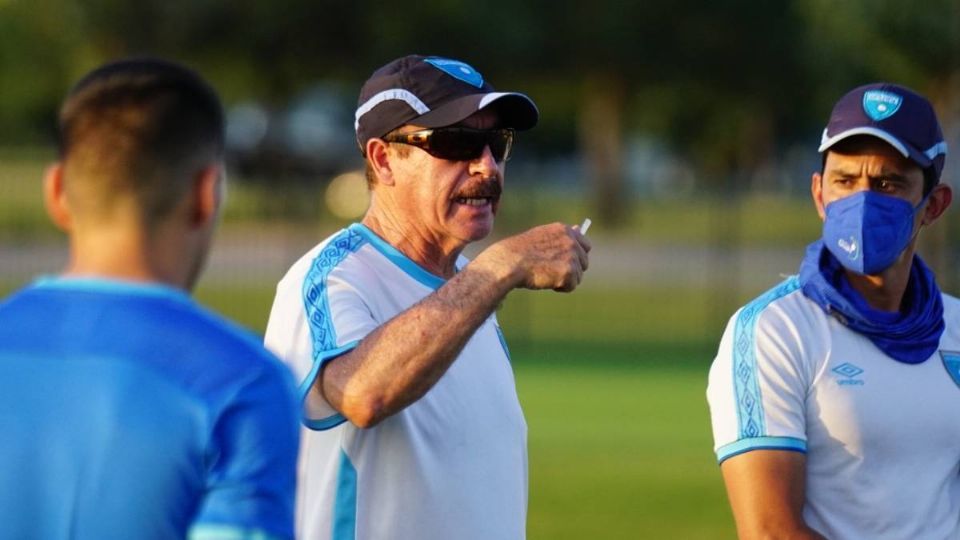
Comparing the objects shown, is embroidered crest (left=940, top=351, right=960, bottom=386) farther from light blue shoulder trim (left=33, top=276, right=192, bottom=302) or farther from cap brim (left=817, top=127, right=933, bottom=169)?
light blue shoulder trim (left=33, top=276, right=192, bottom=302)

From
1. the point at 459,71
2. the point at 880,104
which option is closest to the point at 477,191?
the point at 459,71

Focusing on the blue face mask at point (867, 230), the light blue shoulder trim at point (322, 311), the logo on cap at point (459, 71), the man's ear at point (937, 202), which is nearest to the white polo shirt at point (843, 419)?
the blue face mask at point (867, 230)

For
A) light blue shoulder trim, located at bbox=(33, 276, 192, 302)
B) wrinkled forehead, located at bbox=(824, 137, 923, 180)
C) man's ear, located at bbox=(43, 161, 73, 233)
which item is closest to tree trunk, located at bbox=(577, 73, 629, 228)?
wrinkled forehead, located at bbox=(824, 137, 923, 180)

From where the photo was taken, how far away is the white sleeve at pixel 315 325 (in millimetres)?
4586

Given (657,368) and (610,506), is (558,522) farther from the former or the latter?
(657,368)

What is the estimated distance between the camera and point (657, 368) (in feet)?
76.6

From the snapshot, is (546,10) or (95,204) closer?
(95,204)

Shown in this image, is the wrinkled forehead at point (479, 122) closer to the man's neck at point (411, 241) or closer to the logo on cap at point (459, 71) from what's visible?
the logo on cap at point (459, 71)

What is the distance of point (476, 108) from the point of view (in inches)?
196

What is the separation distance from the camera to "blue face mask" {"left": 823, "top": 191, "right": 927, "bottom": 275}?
515 centimetres

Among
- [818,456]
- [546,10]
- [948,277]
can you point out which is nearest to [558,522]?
[818,456]

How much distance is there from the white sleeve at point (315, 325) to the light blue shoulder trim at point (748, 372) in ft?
3.24

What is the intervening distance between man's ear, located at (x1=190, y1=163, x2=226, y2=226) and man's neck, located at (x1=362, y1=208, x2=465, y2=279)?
1792 mm

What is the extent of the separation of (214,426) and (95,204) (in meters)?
0.43
